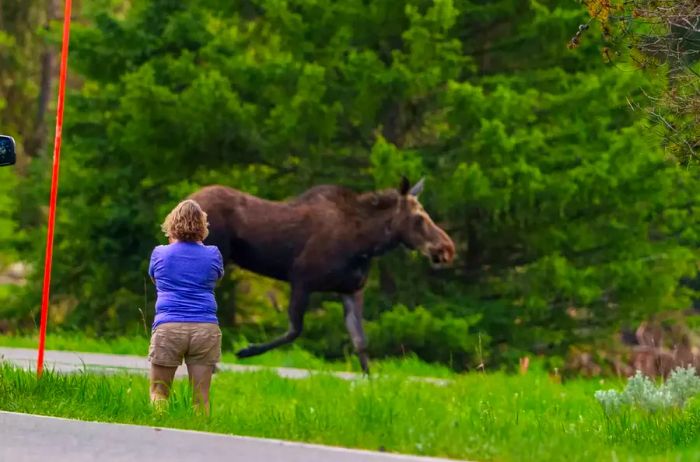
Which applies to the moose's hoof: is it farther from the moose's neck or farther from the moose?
the moose's neck

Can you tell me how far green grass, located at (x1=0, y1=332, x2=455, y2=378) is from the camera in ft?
58.1

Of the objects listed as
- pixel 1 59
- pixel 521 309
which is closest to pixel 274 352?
pixel 521 309

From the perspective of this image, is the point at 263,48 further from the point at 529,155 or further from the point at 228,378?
the point at 228,378

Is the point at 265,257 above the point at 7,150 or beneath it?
beneath

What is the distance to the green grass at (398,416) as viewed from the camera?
967cm

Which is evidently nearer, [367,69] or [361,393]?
[361,393]

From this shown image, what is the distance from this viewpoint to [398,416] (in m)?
10.9

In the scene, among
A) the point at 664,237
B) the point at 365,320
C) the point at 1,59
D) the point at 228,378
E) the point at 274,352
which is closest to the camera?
the point at 228,378

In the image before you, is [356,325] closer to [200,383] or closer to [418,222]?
[418,222]

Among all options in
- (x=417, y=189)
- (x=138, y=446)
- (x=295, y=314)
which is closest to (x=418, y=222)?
(x=417, y=189)

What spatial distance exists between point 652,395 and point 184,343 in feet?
11.4

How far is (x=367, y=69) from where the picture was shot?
854 inches

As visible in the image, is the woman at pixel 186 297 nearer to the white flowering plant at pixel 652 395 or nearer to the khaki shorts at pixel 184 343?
the khaki shorts at pixel 184 343

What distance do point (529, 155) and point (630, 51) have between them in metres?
10.0
